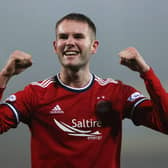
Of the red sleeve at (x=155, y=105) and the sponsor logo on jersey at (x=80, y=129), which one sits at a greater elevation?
the red sleeve at (x=155, y=105)

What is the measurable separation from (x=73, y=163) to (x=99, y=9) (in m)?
0.65

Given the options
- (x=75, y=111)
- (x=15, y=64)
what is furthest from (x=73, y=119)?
(x=15, y=64)

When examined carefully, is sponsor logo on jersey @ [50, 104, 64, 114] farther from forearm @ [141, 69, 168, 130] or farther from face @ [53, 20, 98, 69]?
forearm @ [141, 69, 168, 130]

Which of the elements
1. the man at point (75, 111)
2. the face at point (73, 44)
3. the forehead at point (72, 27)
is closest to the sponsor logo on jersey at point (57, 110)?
the man at point (75, 111)

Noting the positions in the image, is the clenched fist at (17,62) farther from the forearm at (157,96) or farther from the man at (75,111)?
the forearm at (157,96)

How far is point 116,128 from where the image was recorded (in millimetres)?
1035

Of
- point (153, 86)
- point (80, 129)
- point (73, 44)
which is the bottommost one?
point (80, 129)

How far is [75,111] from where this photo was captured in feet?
3.32

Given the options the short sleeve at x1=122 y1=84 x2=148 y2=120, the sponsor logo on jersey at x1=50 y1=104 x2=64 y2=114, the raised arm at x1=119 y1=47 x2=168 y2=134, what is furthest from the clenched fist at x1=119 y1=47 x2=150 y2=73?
the sponsor logo on jersey at x1=50 y1=104 x2=64 y2=114

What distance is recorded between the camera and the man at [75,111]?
98 centimetres

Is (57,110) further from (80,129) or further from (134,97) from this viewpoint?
(134,97)

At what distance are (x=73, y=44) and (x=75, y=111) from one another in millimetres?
194

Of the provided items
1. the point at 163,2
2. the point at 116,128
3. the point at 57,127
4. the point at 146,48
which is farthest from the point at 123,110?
the point at 163,2

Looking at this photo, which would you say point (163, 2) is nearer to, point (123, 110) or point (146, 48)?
point (146, 48)
